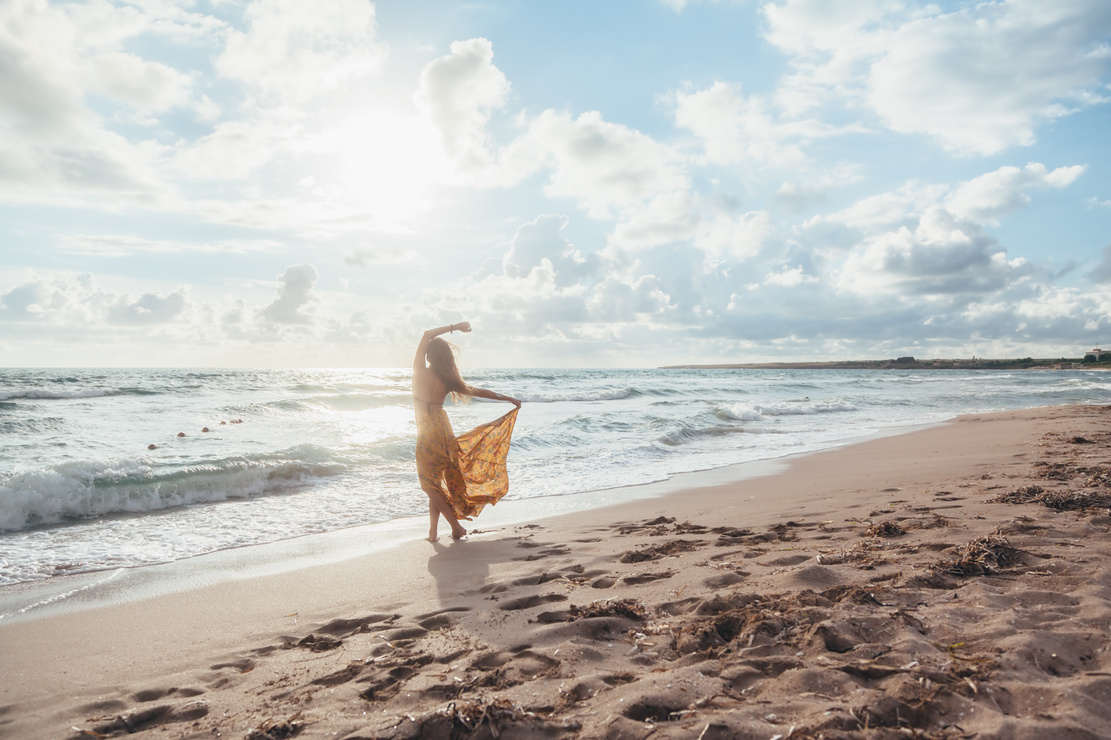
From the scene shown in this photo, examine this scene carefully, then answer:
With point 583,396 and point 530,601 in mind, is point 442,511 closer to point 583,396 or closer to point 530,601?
point 530,601

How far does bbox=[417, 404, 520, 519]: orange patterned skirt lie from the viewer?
5.86 meters

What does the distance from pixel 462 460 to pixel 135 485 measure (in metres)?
4.93

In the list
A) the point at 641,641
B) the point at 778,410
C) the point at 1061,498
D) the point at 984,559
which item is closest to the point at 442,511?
the point at 641,641

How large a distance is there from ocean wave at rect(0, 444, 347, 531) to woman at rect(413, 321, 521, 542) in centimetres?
399

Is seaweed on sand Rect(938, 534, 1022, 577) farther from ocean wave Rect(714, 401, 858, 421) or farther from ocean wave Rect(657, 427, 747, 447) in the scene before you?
ocean wave Rect(714, 401, 858, 421)

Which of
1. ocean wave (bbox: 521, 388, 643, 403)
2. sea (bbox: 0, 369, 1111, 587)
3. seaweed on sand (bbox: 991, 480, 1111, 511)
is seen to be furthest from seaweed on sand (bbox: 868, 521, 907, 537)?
ocean wave (bbox: 521, 388, 643, 403)

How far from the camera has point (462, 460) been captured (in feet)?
19.9

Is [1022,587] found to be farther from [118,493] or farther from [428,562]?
[118,493]

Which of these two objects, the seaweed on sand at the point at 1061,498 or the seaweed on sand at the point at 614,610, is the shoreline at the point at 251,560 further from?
the seaweed on sand at the point at 1061,498

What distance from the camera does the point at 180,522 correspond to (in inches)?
266

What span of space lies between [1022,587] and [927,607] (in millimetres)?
650

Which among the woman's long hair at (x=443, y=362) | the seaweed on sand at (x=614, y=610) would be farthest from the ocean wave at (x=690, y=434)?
the seaweed on sand at (x=614, y=610)

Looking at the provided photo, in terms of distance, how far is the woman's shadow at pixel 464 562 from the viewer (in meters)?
4.06

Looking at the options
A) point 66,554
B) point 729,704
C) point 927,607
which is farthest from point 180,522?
point 927,607
